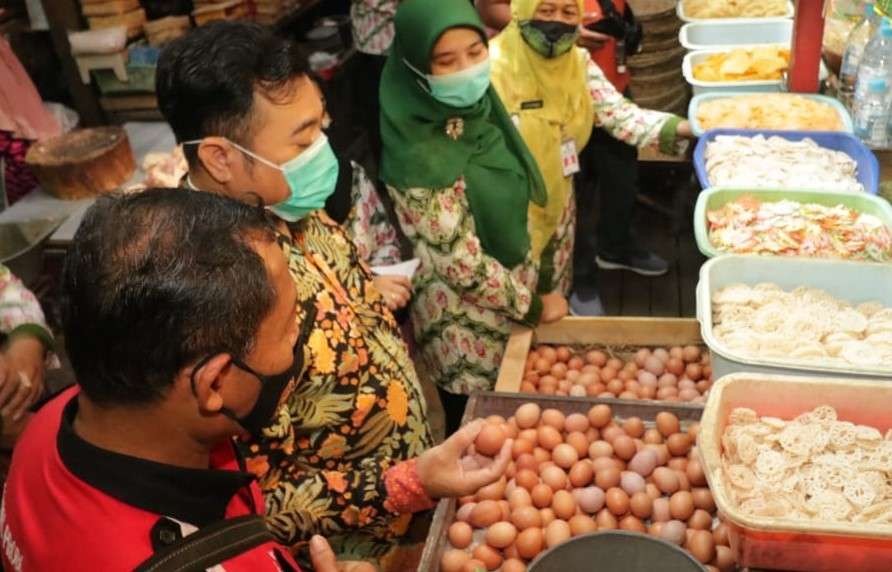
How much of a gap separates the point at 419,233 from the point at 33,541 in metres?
1.50

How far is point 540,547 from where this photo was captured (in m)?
1.71

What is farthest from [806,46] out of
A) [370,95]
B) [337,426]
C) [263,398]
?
[370,95]

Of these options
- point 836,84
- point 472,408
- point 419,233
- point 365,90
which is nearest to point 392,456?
point 472,408

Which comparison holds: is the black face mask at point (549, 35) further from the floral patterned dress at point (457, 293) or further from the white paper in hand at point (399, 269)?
the white paper in hand at point (399, 269)

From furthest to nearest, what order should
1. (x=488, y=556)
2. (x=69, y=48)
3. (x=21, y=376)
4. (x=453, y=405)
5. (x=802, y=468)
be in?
(x=69, y=48) < (x=453, y=405) < (x=21, y=376) < (x=488, y=556) < (x=802, y=468)

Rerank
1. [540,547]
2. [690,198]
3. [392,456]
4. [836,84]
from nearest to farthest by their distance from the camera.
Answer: [540,547] < [392,456] < [836,84] < [690,198]

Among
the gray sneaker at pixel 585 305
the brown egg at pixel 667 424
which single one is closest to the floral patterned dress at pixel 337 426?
the brown egg at pixel 667 424

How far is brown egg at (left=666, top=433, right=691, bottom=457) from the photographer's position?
1864 mm

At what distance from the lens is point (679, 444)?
1.86 m

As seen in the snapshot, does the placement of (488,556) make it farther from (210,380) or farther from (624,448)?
(210,380)

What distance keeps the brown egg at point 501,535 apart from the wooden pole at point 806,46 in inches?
81.3

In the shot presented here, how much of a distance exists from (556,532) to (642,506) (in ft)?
0.70

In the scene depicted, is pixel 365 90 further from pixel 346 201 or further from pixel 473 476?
pixel 473 476

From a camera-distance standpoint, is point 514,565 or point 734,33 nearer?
point 514,565
